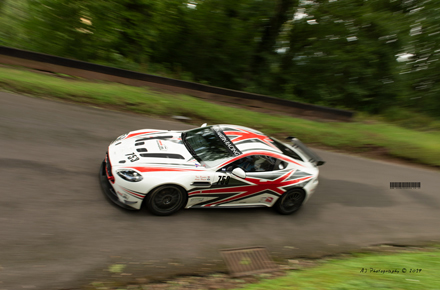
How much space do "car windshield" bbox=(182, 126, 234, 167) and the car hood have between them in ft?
0.49

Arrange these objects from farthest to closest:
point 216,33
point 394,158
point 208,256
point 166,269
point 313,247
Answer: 1. point 216,33
2. point 394,158
3. point 313,247
4. point 208,256
5. point 166,269

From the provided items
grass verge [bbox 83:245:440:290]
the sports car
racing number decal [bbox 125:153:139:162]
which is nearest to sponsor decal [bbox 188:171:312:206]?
the sports car

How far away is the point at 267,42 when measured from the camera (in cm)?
1661

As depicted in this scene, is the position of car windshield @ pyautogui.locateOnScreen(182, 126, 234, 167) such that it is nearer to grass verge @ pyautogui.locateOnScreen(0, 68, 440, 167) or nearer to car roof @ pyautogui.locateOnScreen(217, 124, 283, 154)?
car roof @ pyautogui.locateOnScreen(217, 124, 283, 154)

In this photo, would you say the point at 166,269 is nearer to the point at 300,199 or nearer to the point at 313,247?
the point at 313,247

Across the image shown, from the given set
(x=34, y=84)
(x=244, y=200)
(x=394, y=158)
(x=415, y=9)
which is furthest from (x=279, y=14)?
(x=244, y=200)

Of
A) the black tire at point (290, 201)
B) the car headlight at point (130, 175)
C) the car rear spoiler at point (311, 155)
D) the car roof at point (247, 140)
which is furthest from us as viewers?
the car rear spoiler at point (311, 155)

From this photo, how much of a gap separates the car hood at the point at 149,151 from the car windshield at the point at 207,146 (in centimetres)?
15

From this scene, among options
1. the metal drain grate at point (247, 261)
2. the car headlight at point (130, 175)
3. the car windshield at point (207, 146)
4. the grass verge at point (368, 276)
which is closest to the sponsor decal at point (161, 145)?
the car windshield at point (207, 146)

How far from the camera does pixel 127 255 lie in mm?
4484

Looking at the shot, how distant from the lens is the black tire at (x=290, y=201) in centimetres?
620

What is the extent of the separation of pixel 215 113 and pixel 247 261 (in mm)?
6599

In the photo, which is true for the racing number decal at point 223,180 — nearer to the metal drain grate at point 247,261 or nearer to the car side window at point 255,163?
the car side window at point 255,163

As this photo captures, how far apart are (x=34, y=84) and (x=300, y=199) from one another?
869cm
